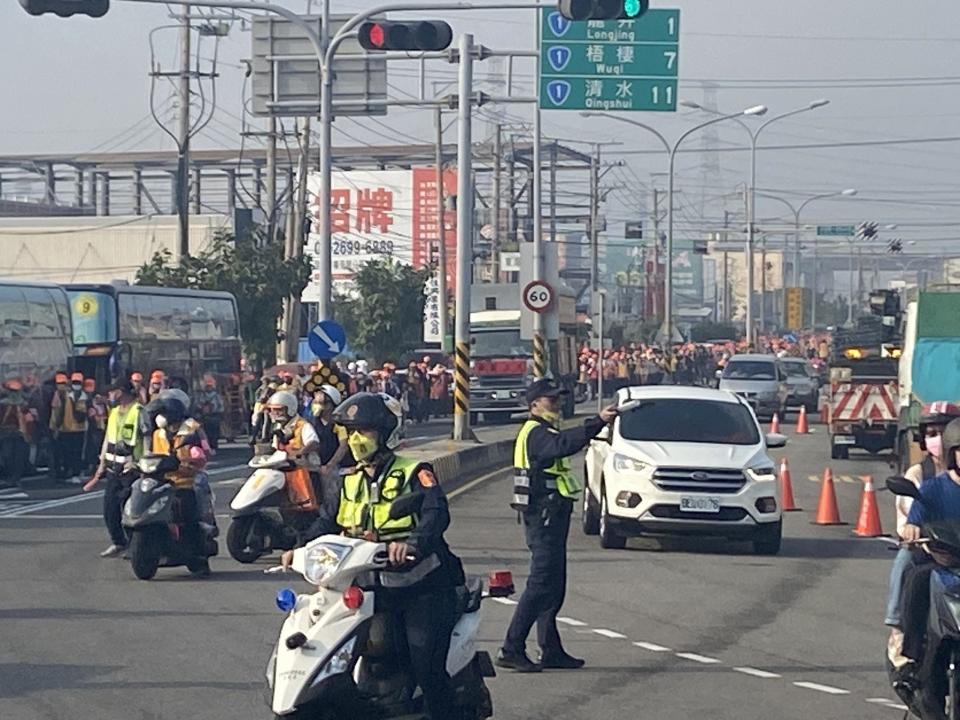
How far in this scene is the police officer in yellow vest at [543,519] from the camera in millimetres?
11219

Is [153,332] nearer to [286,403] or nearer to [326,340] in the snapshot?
[326,340]

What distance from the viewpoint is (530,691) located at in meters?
10.6

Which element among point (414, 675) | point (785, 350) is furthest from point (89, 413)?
point (785, 350)

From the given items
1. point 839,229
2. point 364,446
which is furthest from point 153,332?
point 839,229

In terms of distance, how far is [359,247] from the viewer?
9019cm

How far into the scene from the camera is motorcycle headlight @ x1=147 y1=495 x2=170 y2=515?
1538 centimetres

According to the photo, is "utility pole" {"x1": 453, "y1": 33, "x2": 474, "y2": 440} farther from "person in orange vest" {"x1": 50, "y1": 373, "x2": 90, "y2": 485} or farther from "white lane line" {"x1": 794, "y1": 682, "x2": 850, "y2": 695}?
"white lane line" {"x1": 794, "y1": 682, "x2": 850, "y2": 695}

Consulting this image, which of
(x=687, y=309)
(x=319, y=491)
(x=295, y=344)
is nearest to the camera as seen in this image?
(x=319, y=491)

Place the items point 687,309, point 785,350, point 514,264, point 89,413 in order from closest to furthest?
point 89,413 → point 514,264 → point 785,350 → point 687,309

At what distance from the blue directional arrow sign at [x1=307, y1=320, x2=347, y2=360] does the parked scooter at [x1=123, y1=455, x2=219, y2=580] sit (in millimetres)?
11456

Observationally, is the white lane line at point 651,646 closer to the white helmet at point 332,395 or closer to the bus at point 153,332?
the white helmet at point 332,395

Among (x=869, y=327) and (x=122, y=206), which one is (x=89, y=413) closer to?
(x=869, y=327)

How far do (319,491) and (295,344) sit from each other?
40019mm

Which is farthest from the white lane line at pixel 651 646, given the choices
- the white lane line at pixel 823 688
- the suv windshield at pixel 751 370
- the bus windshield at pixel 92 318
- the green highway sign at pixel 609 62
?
the suv windshield at pixel 751 370
